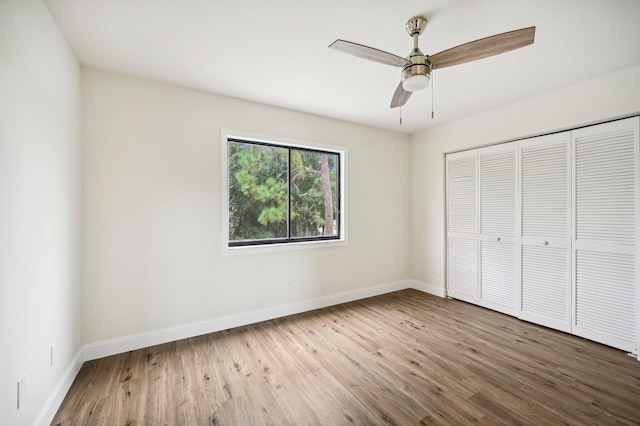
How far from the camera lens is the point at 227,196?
297cm

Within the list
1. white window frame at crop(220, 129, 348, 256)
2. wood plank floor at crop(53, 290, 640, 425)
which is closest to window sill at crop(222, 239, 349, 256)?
white window frame at crop(220, 129, 348, 256)

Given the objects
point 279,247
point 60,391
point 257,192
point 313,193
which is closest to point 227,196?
point 257,192

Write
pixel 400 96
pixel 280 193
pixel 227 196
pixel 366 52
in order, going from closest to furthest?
pixel 366 52
pixel 400 96
pixel 227 196
pixel 280 193

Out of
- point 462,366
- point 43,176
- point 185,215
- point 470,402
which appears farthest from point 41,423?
point 462,366

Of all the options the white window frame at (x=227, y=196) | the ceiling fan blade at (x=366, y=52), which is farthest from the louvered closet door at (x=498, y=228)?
the ceiling fan blade at (x=366, y=52)

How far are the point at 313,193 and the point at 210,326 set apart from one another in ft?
6.71

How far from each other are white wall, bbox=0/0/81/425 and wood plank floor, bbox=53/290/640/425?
1.72 feet

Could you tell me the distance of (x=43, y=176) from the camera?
5.35 feet

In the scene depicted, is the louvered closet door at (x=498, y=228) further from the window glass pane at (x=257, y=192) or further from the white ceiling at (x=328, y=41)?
the window glass pane at (x=257, y=192)

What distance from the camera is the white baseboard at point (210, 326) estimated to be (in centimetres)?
240

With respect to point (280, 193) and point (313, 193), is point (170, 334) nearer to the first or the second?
point (280, 193)

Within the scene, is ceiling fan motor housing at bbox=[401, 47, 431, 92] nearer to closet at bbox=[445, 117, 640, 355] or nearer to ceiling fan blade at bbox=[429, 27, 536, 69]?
ceiling fan blade at bbox=[429, 27, 536, 69]

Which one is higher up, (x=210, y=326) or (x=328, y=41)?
(x=328, y=41)

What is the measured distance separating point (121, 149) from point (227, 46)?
54.9 inches
